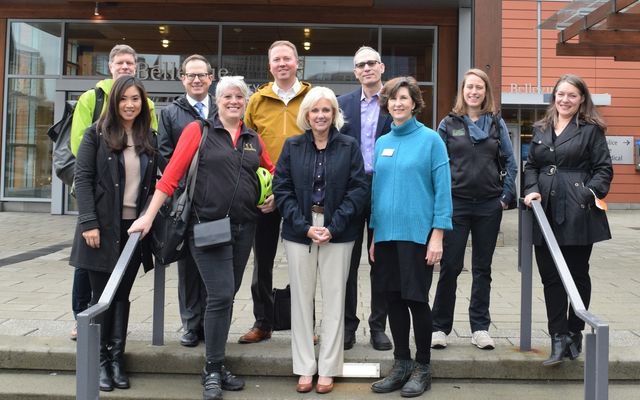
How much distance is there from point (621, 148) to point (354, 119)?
15164mm

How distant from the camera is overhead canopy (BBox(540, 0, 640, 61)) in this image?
8727 millimetres

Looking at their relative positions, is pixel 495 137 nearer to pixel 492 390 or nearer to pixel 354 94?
pixel 354 94

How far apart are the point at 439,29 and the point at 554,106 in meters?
9.01

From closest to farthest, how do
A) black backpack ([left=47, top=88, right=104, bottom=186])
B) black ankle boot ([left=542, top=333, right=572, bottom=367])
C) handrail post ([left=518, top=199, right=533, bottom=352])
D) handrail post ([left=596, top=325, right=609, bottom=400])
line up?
handrail post ([left=596, top=325, right=609, bottom=400])
black ankle boot ([left=542, top=333, right=572, bottom=367])
black backpack ([left=47, top=88, right=104, bottom=186])
handrail post ([left=518, top=199, right=533, bottom=352])

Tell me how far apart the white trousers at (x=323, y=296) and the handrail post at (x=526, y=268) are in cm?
125

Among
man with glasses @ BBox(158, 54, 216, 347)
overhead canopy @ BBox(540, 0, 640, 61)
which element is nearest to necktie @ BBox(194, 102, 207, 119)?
man with glasses @ BBox(158, 54, 216, 347)

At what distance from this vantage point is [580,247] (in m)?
3.92

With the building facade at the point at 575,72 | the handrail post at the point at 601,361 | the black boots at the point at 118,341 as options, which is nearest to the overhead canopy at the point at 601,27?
the building facade at the point at 575,72

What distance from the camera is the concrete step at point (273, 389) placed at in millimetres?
3734

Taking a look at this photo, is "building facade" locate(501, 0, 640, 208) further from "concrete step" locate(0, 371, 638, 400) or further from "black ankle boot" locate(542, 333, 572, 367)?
"concrete step" locate(0, 371, 638, 400)

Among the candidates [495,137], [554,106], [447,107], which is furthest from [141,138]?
[447,107]

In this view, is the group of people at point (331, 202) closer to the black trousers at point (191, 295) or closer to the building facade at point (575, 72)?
the black trousers at point (191, 295)

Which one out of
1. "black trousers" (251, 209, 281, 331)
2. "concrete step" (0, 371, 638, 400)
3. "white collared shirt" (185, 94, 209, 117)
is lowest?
"concrete step" (0, 371, 638, 400)

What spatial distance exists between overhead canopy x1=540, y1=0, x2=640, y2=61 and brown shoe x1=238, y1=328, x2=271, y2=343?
22.8 ft
